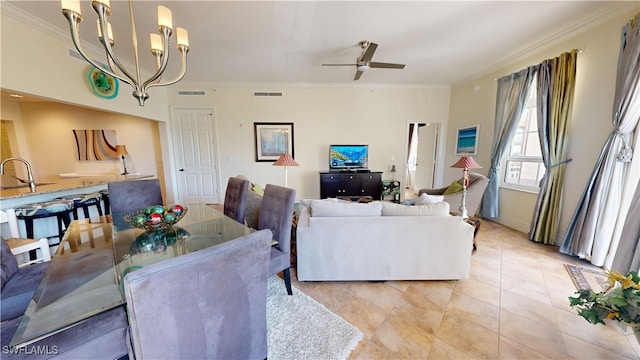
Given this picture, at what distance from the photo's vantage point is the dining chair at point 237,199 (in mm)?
2307

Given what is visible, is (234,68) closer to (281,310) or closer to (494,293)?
(281,310)

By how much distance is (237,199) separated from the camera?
2363mm

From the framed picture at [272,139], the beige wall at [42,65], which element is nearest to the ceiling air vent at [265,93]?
the framed picture at [272,139]

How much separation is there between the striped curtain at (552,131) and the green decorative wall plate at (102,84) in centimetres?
604

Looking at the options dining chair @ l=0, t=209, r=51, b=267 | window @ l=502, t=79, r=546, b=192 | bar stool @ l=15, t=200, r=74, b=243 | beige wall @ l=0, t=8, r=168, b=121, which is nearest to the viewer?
dining chair @ l=0, t=209, r=51, b=267

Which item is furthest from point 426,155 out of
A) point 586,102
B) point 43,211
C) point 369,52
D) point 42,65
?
point 42,65

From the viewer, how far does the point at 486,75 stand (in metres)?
3.98

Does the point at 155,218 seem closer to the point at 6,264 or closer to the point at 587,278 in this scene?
the point at 6,264

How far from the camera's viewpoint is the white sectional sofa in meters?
1.92

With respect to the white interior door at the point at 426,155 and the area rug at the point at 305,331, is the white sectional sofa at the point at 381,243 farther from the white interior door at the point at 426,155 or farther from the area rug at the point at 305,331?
the white interior door at the point at 426,155

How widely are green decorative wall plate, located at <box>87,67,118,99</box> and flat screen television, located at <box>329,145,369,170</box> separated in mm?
3848

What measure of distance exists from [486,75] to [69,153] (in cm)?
871

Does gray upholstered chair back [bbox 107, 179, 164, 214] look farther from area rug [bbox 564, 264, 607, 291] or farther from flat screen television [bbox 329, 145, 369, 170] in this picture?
area rug [bbox 564, 264, 607, 291]

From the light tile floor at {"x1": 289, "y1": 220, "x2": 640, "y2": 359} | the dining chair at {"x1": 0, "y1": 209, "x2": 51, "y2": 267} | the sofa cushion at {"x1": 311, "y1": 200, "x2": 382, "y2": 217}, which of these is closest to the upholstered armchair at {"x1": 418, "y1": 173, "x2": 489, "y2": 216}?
the light tile floor at {"x1": 289, "y1": 220, "x2": 640, "y2": 359}
